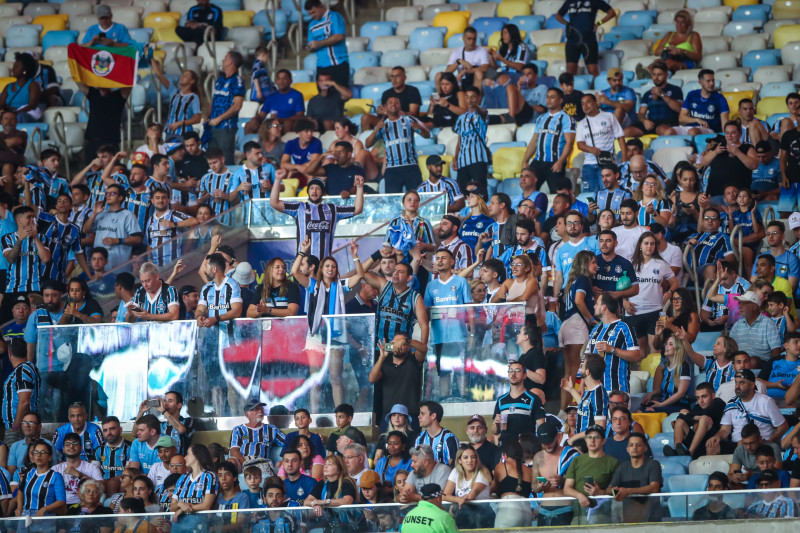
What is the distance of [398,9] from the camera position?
19734 millimetres

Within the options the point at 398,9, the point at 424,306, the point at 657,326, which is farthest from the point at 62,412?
the point at 398,9

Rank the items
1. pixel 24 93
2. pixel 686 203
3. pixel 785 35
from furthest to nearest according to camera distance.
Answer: pixel 24 93
pixel 785 35
pixel 686 203

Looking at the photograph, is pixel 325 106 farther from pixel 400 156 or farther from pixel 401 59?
pixel 401 59

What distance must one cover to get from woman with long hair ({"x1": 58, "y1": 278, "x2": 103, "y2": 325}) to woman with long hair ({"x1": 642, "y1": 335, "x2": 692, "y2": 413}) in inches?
192

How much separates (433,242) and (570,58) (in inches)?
171

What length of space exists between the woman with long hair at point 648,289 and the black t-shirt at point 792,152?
7.90ft

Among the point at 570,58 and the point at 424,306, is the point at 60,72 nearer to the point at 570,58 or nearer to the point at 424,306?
the point at 570,58

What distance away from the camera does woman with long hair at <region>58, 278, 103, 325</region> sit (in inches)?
505

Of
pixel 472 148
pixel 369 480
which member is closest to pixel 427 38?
pixel 472 148

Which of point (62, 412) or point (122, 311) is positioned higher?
point (122, 311)

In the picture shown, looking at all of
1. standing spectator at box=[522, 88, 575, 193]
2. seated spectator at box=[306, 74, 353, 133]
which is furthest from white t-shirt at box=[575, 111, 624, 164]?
seated spectator at box=[306, 74, 353, 133]

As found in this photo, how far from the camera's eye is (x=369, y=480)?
34.4 ft

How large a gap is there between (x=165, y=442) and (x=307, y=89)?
7347 mm

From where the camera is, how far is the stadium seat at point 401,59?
1844 cm
